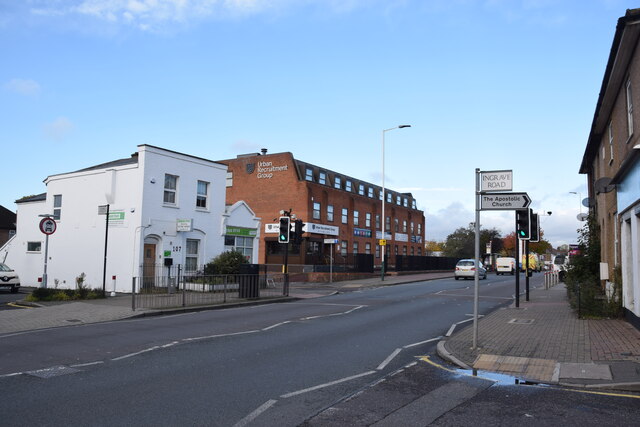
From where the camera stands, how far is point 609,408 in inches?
235

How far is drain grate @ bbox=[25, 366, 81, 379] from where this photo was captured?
7609mm

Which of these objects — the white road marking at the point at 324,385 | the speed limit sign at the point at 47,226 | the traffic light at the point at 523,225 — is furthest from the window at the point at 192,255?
the white road marking at the point at 324,385

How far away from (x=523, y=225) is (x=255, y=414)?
1515 centimetres

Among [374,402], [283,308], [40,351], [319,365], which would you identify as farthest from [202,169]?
[374,402]

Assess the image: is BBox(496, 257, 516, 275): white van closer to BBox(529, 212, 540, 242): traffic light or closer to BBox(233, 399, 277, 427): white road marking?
BBox(529, 212, 540, 242): traffic light

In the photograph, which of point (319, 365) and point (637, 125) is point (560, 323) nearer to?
point (637, 125)

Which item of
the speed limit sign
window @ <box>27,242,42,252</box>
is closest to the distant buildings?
the speed limit sign

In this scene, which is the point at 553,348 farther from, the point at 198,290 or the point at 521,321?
the point at 198,290

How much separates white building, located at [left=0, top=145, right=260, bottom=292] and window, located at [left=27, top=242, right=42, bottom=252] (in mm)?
55

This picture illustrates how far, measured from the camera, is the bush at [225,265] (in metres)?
24.0

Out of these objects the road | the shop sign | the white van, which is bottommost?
the road

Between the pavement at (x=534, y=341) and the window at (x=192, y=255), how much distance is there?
8.20m

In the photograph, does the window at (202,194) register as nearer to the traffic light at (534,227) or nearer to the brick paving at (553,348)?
the traffic light at (534,227)

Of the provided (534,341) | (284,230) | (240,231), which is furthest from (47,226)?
(534,341)
